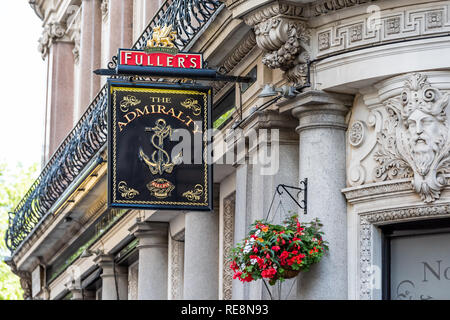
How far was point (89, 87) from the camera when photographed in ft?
109

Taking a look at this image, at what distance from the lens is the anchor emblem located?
747 inches

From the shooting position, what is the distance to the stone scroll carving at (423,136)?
15.6 metres

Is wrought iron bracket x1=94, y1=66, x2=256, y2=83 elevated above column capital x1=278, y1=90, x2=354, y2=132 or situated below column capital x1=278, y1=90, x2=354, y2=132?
above

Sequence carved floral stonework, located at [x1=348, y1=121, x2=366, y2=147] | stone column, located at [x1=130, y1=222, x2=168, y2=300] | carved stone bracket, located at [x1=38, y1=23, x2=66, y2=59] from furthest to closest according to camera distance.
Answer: carved stone bracket, located at [x1=38, y1=23, x2=66, y2=59] < stone column, located at [x1=130, y1=222, x2=168, y2=300] < carved floral stonework, located at [x1=348, y1=121, x2=366, y2=147]

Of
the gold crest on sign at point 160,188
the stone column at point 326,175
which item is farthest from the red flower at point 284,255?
the gold crest on sign at point 160,188

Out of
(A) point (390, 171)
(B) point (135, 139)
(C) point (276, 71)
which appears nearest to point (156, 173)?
(B) point (135, 139)

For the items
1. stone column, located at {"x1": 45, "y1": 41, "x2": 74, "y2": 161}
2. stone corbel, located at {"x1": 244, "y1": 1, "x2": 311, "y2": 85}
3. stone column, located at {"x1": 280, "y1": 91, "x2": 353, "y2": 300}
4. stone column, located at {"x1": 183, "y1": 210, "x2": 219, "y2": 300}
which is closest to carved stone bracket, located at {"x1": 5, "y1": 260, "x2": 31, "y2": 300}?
stone column, located at {"x1": 45, "y1": 41, "x2": 74, "y2": 161}

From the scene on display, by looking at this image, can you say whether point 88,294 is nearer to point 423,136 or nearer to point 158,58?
point 158,58

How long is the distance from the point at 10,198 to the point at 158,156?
35460 millimetres

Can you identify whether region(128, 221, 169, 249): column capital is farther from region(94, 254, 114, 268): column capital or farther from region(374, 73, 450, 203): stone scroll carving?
region(374, 73, 450, 203): stone scroll carving

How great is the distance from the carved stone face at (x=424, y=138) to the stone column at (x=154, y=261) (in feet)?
34.1

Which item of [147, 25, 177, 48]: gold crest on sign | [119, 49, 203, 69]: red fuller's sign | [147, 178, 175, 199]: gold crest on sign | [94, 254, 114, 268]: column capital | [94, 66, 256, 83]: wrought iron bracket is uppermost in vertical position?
[147, 25, 177, 48]: gold crest on sign

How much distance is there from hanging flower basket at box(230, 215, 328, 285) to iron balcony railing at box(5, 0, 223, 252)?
388 cm

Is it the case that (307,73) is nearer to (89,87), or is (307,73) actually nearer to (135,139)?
(135,139)
